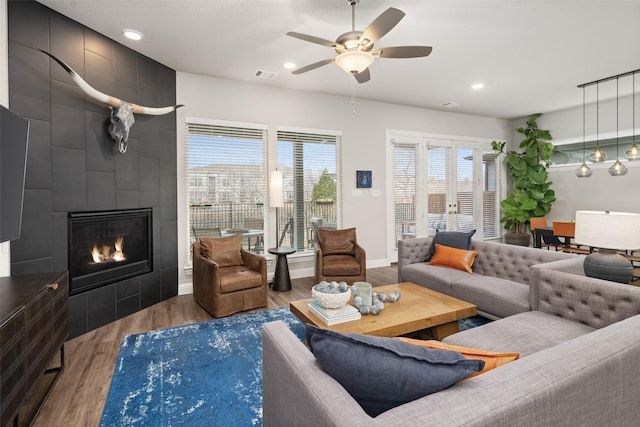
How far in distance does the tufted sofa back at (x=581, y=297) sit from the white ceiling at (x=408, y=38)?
239 centimetres

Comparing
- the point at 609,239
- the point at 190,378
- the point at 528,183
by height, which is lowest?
the point at 190,378

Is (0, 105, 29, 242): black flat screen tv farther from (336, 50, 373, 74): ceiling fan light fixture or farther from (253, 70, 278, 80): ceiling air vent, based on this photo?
(253, 70, 278, 80): ceiling air vent

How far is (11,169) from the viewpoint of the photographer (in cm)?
194

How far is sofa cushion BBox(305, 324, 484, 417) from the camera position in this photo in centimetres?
96

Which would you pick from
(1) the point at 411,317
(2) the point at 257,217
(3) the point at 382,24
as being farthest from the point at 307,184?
(1) the point at 411,317

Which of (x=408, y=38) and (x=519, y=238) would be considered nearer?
(x=408, y=38)

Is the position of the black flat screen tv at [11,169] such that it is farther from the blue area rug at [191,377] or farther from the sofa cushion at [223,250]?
the sofa cushion at [223,250]

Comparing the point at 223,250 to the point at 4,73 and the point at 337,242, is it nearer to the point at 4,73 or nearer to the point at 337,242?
the point at 337,242

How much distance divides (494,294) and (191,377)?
2573 mm

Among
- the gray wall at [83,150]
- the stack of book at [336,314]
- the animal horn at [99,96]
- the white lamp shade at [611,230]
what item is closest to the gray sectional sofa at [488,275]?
the white lamp shade at [611,230]

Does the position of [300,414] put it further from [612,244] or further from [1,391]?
[612,244]

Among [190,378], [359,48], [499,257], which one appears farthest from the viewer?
[499,257]

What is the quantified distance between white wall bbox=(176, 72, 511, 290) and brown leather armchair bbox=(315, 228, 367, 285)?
80 centimetres

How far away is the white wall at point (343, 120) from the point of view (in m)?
4.42
